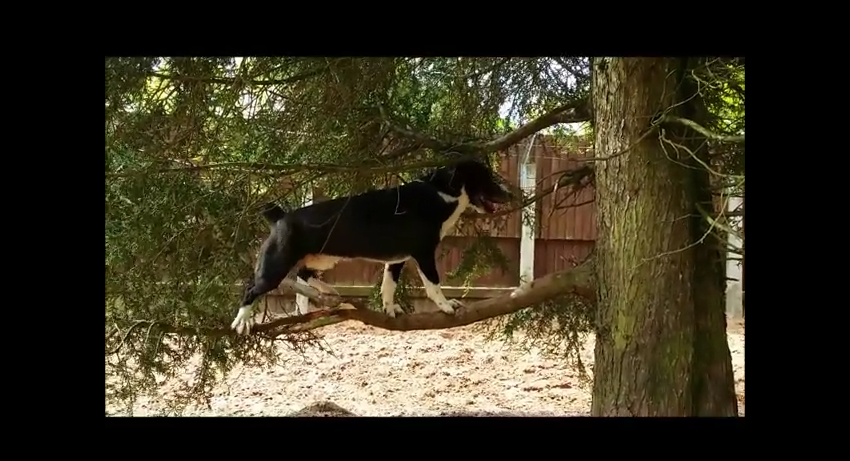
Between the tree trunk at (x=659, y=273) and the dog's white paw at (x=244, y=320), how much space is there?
1.08 meters

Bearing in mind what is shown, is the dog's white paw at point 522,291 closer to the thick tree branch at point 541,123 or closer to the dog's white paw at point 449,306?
the dog's white paw at point 449,306

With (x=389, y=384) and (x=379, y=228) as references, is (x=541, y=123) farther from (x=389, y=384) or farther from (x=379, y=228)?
(x=389, y=384)

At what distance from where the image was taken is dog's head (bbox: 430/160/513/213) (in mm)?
2232

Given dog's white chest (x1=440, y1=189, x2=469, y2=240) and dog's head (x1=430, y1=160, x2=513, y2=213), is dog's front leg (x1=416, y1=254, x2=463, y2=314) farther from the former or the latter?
dog's head (x1=430, y1=160, x2=513, y2=213)

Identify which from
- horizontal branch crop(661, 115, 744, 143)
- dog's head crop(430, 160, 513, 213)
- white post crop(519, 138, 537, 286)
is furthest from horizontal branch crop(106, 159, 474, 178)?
horizontal branch crop(661, 115, 744, 143)

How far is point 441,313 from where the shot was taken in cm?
222

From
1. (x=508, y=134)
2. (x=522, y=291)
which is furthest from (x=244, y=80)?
(x=522, y=291)

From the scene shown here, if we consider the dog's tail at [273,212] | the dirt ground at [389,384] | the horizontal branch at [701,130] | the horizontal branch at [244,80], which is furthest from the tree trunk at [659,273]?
the dog's tail at [273,212]

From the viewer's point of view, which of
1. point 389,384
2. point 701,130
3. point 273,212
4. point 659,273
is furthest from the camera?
point 389,384

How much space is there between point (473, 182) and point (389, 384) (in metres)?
0.92

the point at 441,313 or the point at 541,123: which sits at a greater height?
the point at 541,123
